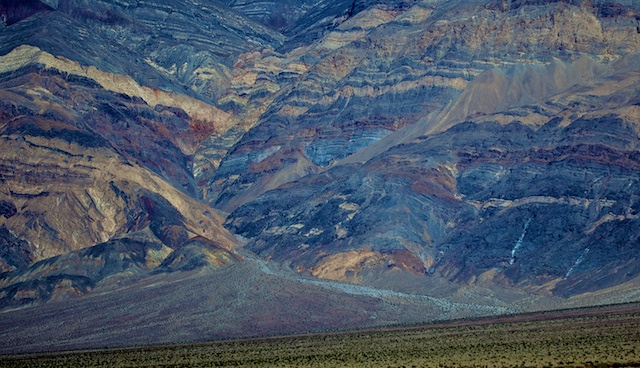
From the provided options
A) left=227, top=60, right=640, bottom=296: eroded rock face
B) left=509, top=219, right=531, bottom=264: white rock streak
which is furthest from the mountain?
left=509, top=219, right=531, bottom=264: white rock streak

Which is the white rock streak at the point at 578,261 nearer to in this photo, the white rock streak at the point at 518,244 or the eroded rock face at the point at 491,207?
the eroded rock face at the point at 491,207

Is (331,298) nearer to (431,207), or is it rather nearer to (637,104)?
(431,207)

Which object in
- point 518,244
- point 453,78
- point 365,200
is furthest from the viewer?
point 453,78

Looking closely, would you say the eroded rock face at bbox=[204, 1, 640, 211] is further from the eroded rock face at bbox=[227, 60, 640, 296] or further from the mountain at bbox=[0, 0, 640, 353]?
the eroded rock face at bbox=[227, 60, 640, 296]

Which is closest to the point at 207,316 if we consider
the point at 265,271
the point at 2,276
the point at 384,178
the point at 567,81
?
the point at 265,271

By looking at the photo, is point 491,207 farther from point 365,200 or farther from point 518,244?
point 365,200

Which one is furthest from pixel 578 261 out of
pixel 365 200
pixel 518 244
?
pixel 365 200

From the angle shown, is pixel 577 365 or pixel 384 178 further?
pixel 384 178

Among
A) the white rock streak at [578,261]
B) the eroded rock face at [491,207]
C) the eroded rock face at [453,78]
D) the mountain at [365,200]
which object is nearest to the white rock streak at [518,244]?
the eroded rock face at [491,207]
